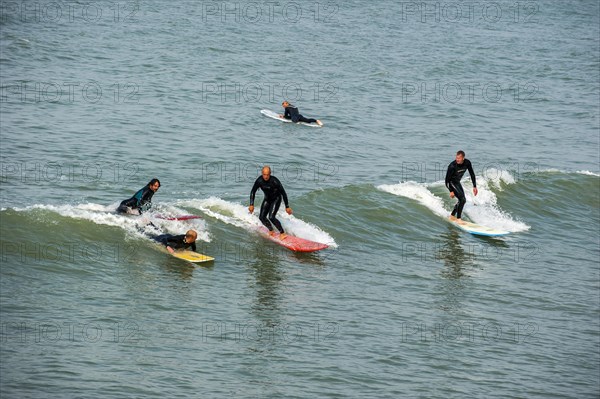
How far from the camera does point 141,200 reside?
21.0 meters

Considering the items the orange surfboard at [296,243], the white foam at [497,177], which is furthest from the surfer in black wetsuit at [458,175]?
the white foam at [497,177]

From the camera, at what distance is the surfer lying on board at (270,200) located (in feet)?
70.3

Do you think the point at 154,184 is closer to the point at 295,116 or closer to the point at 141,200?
the point at 141,200

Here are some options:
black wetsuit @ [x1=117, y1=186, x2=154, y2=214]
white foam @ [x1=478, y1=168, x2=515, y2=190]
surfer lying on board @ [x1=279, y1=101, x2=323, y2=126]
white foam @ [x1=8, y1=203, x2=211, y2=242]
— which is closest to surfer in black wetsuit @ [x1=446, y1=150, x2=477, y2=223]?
white foam @ [x1=478, y1=168, x2=515, y2=190]

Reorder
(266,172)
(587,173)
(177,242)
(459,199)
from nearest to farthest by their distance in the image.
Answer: (177,242)
(266,172)
(459,199)
(587,173)

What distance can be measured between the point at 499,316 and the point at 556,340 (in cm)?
141

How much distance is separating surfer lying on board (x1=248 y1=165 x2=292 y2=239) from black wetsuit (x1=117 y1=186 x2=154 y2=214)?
251cm

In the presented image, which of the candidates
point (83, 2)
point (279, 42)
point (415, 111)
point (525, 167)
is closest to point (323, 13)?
point (279, 42)

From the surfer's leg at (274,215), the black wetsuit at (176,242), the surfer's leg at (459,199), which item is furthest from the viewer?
the surfer's leg at (459,199)

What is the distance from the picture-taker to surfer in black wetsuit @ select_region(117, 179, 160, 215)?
20822mm

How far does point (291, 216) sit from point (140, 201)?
462cm

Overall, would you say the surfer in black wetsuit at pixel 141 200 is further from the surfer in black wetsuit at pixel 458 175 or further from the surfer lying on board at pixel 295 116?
the surfer lying on board at pixel 295 116

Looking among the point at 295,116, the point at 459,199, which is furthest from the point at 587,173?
the point at 295,116

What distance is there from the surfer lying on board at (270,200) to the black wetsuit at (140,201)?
2.51m
